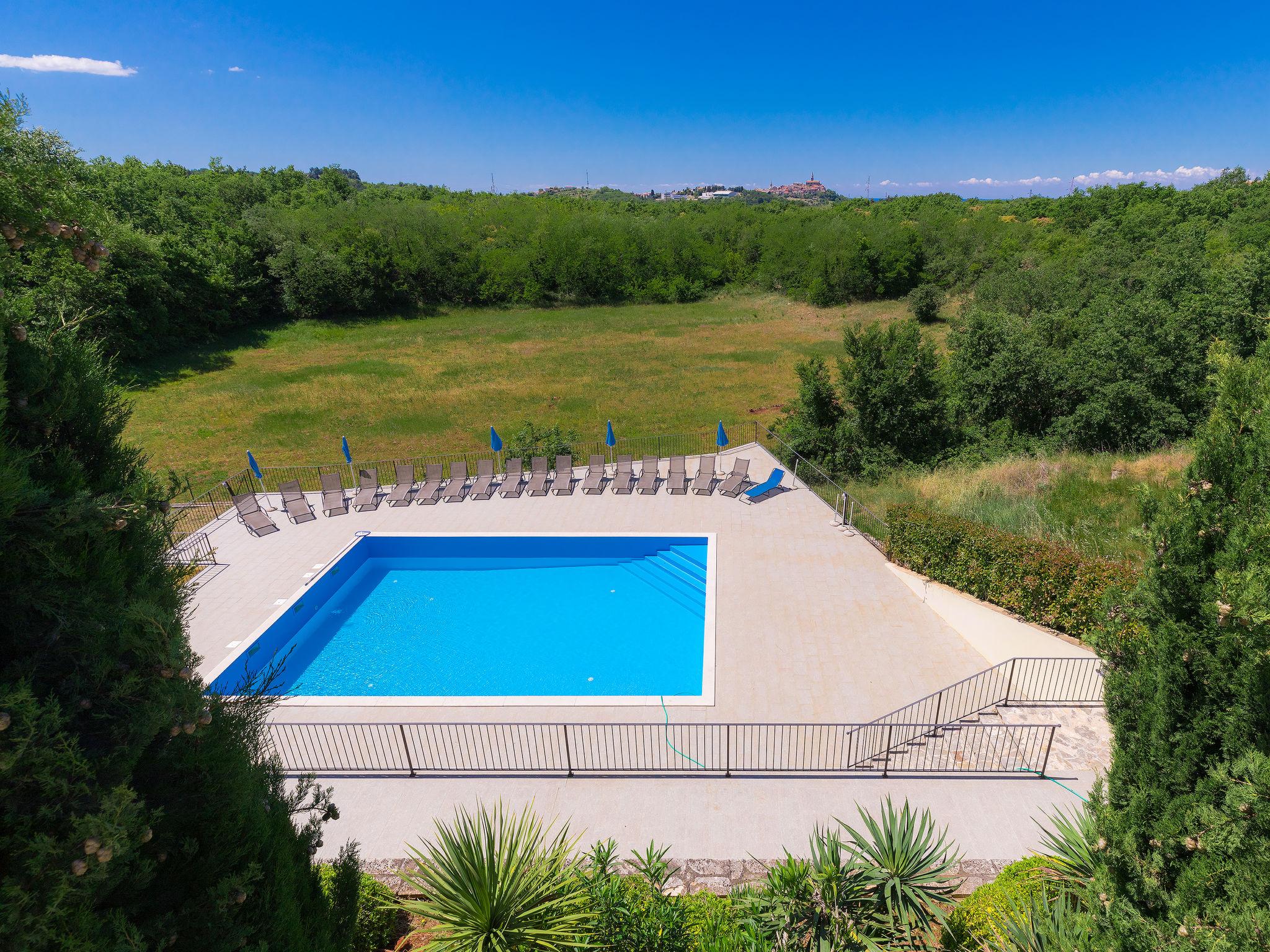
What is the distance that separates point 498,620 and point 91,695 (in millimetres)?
10228

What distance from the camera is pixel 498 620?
42.9 ft

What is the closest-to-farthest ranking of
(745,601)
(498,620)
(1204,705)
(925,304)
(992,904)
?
(1204,705) → (992,904) → (745,601) → (498,620) → (925,304)

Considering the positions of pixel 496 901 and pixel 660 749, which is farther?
pixel 660 749

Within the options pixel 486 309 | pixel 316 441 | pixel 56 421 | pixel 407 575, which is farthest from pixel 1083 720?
pixel 486 309

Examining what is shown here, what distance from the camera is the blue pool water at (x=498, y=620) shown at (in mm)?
11273

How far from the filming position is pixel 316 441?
24562 mm

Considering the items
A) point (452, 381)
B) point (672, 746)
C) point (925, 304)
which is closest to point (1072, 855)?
point (672, 746)

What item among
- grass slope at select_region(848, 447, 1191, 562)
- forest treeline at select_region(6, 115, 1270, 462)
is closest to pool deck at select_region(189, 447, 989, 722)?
grass slope at select_region(848, 447, 1191, 562)

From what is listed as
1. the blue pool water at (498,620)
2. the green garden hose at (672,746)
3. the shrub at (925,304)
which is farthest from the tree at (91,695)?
the shrub at (925,304)

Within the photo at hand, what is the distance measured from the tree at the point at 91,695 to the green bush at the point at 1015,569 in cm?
996

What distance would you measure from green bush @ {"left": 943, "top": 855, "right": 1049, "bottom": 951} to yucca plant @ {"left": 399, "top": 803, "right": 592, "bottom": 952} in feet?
10.9

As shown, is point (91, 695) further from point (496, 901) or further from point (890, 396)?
point (890, 396)

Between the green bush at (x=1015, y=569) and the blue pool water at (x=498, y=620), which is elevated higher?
the green bush at (x=1015, y=569)

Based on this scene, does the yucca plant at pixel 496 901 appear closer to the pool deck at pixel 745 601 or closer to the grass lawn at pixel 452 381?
the pool deck at pixel 745 601
